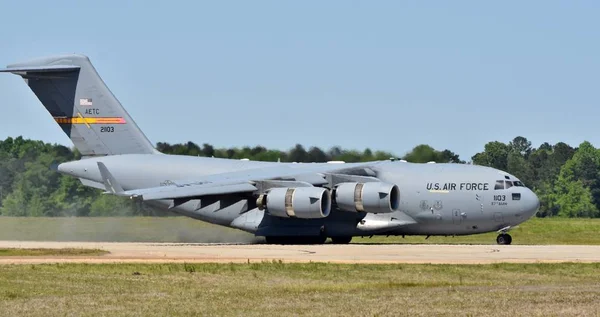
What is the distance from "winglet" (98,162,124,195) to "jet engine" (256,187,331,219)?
18.0ft

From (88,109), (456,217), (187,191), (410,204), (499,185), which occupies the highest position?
(88,109)

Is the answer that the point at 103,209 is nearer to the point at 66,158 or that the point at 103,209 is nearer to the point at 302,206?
the point at 66,158

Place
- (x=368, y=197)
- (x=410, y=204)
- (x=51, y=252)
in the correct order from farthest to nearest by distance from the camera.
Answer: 1. (x=410, y=204)
2. (x=368, y=197)
3. (x=51, y=252)

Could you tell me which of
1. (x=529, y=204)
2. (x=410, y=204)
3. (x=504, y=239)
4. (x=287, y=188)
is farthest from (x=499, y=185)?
(x=287, y=188)

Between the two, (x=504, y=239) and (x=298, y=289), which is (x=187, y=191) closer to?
(x=504, y=239)

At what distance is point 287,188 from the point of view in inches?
1681

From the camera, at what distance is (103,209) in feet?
188

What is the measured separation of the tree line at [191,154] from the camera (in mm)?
51312

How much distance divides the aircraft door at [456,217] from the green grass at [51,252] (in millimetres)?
13415

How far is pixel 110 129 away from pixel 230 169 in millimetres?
5746

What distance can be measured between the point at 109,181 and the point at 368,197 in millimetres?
9612

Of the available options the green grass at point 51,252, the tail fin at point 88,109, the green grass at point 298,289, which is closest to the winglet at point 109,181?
the green grass at point 51,252

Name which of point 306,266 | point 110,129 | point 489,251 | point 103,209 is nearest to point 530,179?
point 103,209

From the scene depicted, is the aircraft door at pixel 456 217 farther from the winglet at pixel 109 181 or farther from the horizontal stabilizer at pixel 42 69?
the horizontal stabilizer at pixel 42 69
